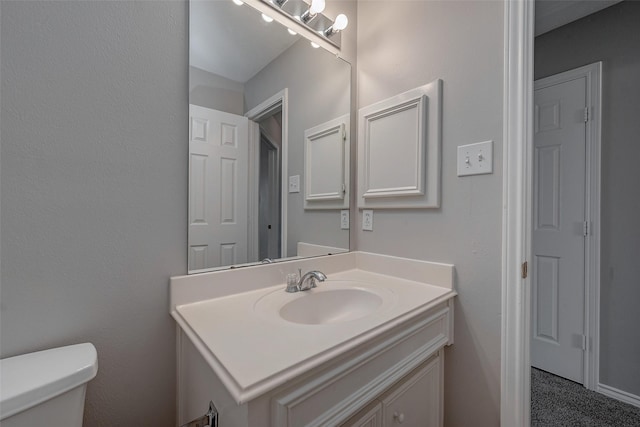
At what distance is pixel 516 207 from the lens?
0.95 m

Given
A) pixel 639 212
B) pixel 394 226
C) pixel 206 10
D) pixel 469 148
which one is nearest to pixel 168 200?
pixel 206 10

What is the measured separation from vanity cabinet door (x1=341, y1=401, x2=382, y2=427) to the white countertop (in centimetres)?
24

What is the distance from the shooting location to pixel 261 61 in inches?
45.5

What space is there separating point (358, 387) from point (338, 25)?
1486mm

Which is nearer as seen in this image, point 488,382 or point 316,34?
point 488,382

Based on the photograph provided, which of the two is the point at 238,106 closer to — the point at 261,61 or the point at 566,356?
the point at 261,61

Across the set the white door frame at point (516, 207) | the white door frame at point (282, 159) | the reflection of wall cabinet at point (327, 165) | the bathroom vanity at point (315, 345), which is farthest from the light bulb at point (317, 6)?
the bathroom vanity at point (315, 345)

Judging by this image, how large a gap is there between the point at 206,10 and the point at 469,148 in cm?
111

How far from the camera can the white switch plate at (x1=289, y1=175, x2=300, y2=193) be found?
128 cm

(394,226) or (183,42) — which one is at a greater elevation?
(183,42)

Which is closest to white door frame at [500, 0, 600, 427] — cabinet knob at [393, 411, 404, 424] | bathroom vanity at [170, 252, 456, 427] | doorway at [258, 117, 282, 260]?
bathroom vanity at [170, 252, 456, 427]

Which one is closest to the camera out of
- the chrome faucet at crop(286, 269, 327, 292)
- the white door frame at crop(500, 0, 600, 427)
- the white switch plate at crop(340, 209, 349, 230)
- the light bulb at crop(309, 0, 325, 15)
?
the white door frame at crop(500, 0, 600, 427)

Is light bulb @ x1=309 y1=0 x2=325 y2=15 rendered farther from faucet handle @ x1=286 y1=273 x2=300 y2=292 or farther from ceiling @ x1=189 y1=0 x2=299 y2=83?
faucet handle @ x1=286 y1=273 x2=300 y2=292

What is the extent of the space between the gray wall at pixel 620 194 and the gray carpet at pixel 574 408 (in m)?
0.13
